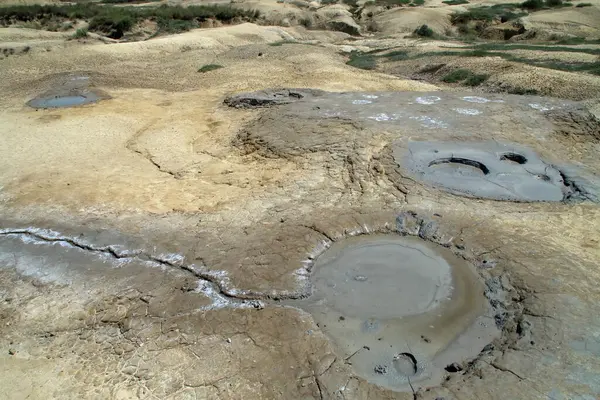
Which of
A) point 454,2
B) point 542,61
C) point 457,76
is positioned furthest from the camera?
point 454,2

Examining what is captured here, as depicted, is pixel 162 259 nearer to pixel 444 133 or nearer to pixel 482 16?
pixel 444 133

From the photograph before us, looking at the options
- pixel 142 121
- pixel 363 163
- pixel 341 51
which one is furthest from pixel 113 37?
pixel 363 163

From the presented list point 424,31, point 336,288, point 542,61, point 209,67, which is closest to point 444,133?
point 336,288

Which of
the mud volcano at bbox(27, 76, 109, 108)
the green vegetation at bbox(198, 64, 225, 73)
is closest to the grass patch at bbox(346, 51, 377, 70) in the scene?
the green vegetation at bbox(198, 64, 225, 73)

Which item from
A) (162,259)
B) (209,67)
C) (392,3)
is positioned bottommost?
(162,259)

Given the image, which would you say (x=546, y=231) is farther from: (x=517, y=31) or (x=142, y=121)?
(x=517, y=31)

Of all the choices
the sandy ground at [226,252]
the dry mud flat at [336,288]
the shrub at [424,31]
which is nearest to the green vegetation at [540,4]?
the shrub at [424,31]
